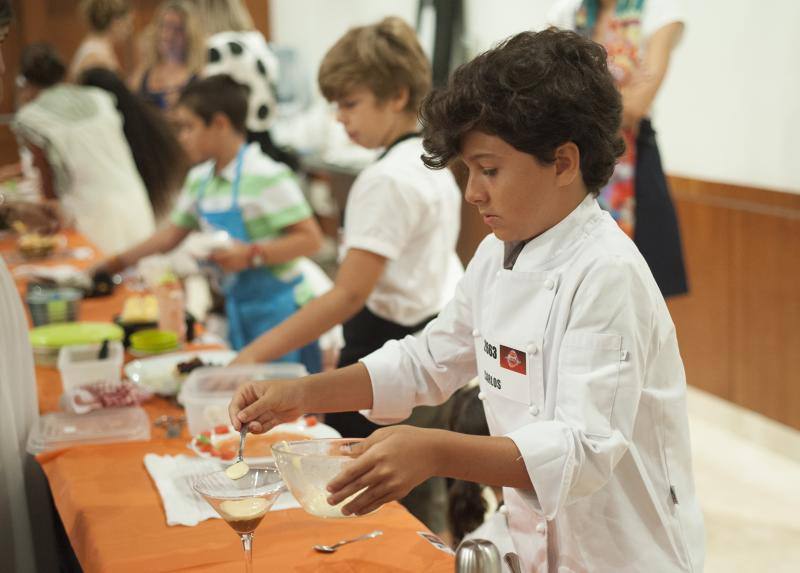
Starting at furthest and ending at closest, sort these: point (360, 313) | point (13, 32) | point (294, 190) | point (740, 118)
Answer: point (13, 32) → point (740, 118) → point (294, 190) → point (360, 313)

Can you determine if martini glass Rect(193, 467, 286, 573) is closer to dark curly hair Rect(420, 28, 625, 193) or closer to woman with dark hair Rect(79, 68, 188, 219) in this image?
dark curly hair Rect(420, 28, 625, 193)

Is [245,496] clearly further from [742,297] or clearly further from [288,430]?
[742,297]

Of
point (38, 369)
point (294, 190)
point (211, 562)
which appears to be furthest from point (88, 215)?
point (211, 562)

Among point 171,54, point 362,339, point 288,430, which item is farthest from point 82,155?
point 288,430

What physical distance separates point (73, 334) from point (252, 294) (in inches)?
26.0

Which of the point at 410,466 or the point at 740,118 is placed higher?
the point at 410,466

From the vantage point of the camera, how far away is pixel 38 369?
8.36 feet

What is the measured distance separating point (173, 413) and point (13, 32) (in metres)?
7.74

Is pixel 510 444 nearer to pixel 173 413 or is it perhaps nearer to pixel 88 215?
pixel 173 413

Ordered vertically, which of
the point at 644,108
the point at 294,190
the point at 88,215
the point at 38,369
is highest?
the point at 644,108

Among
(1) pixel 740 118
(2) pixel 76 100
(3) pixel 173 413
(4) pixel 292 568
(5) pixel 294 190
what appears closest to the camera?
(4) pixel 292 568

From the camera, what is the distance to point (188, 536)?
1.56 metres

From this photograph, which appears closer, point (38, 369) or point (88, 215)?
point (38, 369)

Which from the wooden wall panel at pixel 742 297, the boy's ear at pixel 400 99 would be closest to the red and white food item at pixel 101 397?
the boy's ear at pixel 400 99
